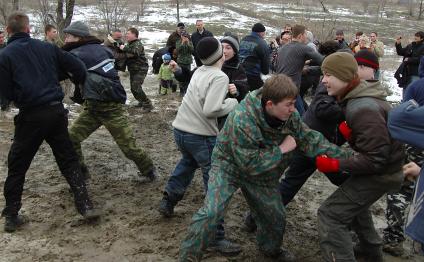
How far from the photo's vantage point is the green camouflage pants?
3.30 metres

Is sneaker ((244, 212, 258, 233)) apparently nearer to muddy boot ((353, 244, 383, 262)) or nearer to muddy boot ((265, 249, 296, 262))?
muddy boot ((265, 249, 296, 262))

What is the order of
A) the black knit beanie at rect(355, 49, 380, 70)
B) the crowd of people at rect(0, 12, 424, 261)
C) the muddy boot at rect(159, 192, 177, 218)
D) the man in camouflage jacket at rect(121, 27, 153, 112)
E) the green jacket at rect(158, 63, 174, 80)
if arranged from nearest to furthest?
the crowd of people at rect(0, 12, 424, 261) → the black knit beanie at rect(355, 49, 380, 70) → the muddy boot at rect(159, 192, 177, 218) → the man in camouflage jacket at rect(121, 27, 153, 112) → the green jacket at rect(158, 63, 174, 80)

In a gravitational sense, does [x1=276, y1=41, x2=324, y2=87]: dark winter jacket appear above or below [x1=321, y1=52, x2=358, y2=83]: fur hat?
below

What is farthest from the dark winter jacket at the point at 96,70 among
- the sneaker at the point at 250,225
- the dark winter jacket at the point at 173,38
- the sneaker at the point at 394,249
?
the dark winter jacket at the point at 173,38

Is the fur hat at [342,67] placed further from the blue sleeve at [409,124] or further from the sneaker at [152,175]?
the sneaker at [152,175]

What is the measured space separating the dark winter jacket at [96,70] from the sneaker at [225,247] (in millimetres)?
2054

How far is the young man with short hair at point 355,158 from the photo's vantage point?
306 centimetres

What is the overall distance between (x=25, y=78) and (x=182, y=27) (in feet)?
24.9

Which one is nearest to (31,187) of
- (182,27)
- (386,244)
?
(386,244)

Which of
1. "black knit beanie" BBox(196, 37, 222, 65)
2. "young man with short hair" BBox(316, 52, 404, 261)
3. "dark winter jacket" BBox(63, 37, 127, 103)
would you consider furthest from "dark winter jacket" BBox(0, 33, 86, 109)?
"young man with short hair" BBox(316, 52, 404, 261)

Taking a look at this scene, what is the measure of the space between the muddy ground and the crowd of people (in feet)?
0.59

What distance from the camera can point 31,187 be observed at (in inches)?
205

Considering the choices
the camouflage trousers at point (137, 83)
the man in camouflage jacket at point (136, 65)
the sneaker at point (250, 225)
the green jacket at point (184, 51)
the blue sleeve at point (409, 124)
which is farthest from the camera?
the green jacket at point (184, 51)

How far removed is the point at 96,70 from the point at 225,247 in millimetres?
2387
